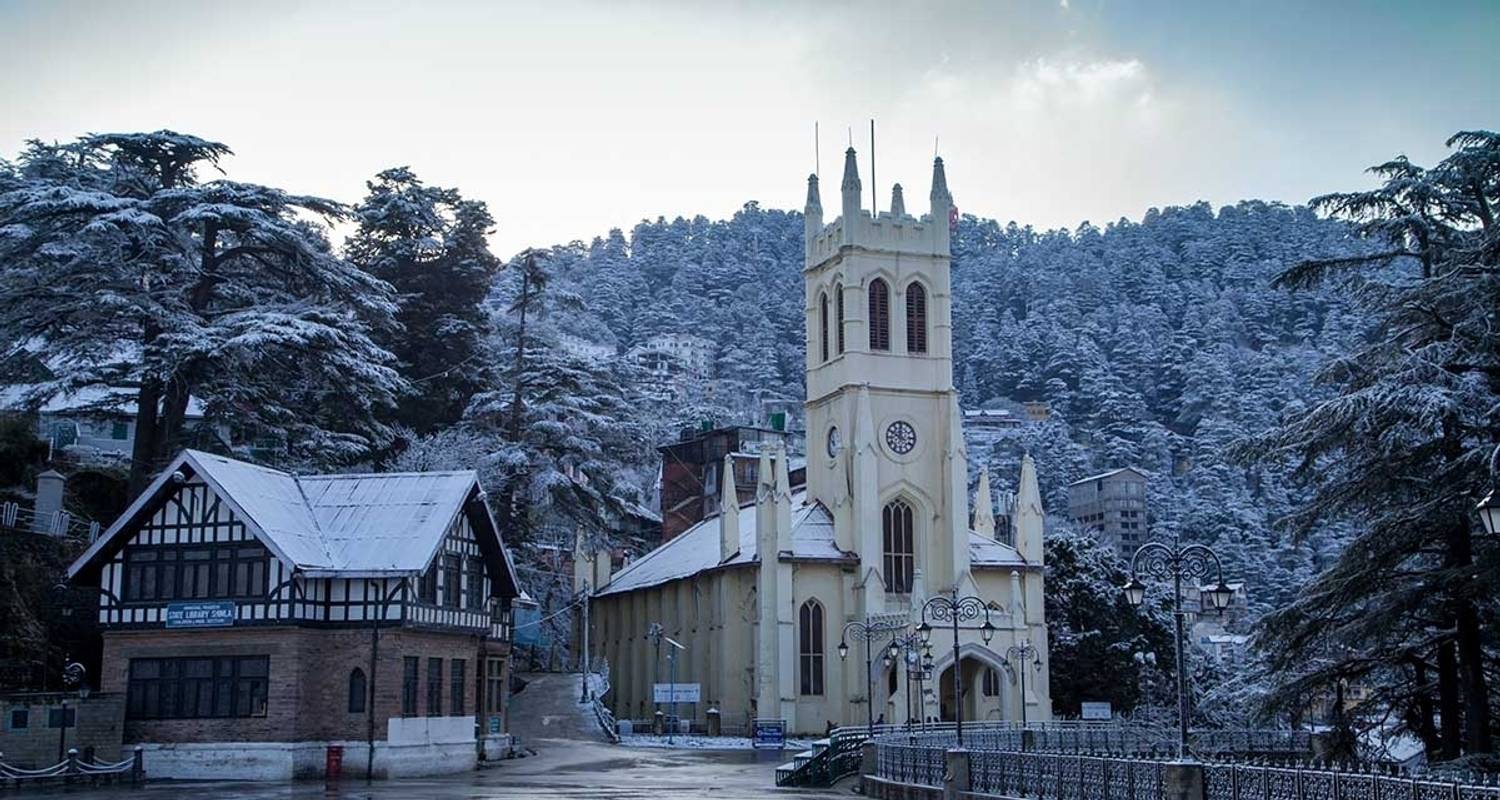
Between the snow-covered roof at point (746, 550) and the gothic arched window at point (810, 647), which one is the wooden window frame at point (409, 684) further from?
the snow-covered roof at point (746, 550)

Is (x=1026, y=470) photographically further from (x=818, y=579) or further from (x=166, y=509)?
(x=166, y=509)

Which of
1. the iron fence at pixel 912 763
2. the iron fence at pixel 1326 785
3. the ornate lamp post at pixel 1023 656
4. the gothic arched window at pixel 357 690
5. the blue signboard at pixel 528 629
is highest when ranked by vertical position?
the blue signboard at pixel 528 629

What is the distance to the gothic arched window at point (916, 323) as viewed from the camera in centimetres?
6925

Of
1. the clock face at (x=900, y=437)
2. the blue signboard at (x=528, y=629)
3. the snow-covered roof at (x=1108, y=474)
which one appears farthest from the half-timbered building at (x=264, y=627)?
the snow-covered roof at (x=1108, y=474)

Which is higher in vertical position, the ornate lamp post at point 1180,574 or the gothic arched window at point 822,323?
the gothic arched window at point 822,323

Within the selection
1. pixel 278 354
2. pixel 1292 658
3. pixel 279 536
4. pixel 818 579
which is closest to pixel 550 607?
pixel 818 579

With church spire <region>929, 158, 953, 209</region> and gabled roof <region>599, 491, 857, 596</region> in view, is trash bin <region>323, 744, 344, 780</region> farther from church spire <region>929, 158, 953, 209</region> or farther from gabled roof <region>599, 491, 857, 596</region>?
church spire <region>929, 158, 953, 209</region>

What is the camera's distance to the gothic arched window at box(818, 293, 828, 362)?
2817 inches

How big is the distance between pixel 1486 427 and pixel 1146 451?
142m

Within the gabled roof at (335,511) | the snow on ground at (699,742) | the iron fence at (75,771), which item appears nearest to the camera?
the iron fence at (75,771)

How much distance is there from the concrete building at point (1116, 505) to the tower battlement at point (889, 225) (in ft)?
265

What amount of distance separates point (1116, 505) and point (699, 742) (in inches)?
3972

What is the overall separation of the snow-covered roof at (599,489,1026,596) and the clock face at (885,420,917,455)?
416 cm

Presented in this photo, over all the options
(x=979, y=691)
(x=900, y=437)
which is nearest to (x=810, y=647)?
(x=979, y=691)
